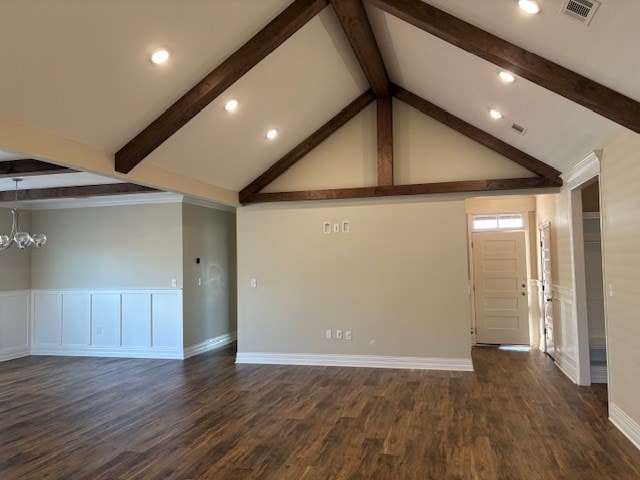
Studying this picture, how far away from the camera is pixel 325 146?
254 inches

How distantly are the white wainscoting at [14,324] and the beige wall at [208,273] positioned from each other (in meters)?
2.92

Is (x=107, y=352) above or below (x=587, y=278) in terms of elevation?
below

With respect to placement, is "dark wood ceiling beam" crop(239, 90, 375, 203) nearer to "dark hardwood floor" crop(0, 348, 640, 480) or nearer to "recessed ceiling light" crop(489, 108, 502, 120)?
"recessed ceiling light" crop(489, 108, 502, 120)

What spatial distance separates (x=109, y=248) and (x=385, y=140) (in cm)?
467

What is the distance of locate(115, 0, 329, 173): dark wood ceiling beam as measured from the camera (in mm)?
3914

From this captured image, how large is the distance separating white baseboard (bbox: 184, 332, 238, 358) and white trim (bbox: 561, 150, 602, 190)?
570cm

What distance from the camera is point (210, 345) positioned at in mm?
7719

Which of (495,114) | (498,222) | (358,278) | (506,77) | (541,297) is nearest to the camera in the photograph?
(506,77)

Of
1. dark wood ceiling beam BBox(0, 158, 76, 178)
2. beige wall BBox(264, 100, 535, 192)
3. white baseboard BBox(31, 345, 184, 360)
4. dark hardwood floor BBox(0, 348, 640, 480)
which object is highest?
beige wall BBox(264, 100, 535, 192)

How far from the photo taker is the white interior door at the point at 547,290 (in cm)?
646

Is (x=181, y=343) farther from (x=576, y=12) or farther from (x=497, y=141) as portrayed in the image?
(x=576, y=12)

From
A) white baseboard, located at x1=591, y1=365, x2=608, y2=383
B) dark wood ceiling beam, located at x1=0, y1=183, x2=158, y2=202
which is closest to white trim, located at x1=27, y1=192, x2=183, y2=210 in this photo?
dark wood ceiling beam, located at x1=0, y1=183, x2=158, y2=202

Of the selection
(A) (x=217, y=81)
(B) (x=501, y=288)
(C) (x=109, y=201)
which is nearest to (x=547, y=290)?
(B) (x=501, y=288)

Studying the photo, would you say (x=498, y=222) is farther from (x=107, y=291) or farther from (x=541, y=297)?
(x=107, y=291)
